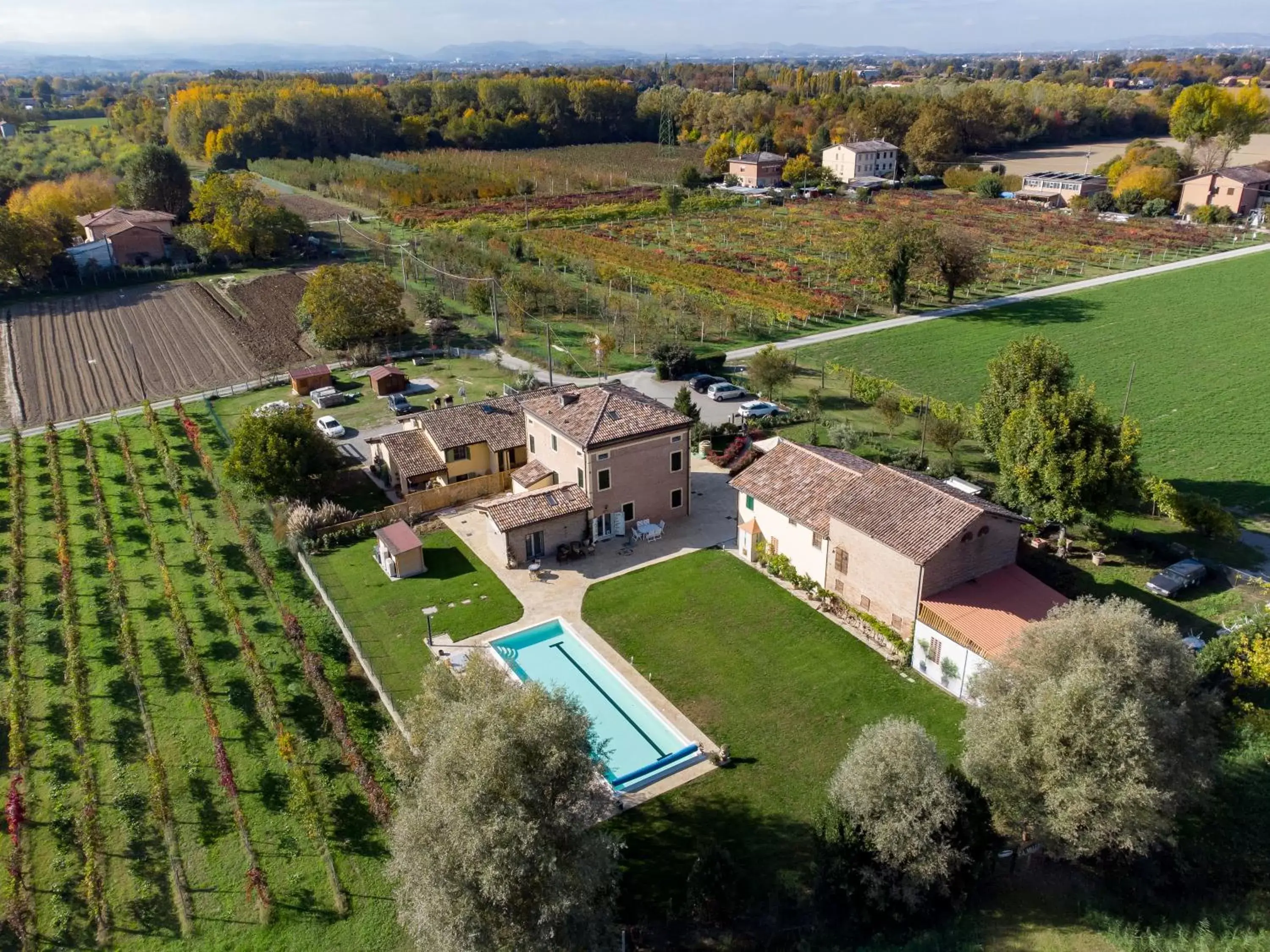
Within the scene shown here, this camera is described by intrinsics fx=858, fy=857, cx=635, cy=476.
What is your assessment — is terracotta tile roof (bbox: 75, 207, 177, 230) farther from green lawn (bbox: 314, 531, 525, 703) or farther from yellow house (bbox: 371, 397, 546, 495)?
green lawn (bbox: 314, 531, 525, 703)

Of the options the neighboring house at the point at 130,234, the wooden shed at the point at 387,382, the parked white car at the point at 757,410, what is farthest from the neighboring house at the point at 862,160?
the wooden shed at the point at 387,382

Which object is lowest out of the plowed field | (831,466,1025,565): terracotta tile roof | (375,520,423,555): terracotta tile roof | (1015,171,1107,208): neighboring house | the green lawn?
the green lawn

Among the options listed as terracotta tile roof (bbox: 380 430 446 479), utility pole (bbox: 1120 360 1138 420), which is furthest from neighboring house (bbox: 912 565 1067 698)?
terracotta tile roof (bbox: 380 430 446 479)

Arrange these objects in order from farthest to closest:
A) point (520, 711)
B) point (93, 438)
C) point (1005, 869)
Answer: point (93, 438) < point (1005, 869) < point (520, 711)

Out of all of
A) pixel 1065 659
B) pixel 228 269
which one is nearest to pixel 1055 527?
pixel 1065 659

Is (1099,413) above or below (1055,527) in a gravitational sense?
above

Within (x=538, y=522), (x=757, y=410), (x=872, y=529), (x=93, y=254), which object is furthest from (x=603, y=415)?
(x=93, y=254)

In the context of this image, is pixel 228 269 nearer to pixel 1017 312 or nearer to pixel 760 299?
pixel 760 299
